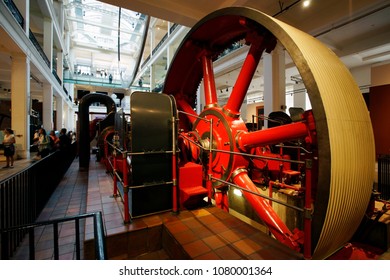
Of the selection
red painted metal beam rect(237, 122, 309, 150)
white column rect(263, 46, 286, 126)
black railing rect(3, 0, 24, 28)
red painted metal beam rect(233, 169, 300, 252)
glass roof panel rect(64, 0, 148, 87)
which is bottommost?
red painted metal beam rect(233, 169, 300, 252)

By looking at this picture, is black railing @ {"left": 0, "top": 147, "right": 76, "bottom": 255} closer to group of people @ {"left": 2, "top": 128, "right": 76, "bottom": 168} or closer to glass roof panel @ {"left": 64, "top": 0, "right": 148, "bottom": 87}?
group of people @ {"left": 2, "top": 128, "right": 76, "bottom": 168}

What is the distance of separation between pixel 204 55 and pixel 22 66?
805cm

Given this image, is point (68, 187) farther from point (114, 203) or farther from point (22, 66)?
point (22, 66)

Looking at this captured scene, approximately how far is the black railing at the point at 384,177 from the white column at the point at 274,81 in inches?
106

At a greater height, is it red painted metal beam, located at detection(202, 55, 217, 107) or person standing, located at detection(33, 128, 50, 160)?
red painted metal beam, located at detection(202, 55, 217, 107)

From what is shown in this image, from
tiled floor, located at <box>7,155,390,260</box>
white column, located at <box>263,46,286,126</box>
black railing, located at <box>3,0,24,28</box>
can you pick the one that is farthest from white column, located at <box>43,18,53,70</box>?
tiled floor, located at <box>7,155,390,260</box>

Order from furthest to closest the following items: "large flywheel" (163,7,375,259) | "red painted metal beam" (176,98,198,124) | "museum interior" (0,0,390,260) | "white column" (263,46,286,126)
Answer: "white column" (263,46,286,126) → "red painted metal beam" (176,98,198,124) → "museum interior" (0,0,390,260) → "large flywheel" (163,7,375,259)

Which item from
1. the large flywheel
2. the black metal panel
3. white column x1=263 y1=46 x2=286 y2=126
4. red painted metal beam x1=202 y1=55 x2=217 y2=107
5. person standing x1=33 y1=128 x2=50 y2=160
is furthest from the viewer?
person standing x1=33 y1=128 x2=50 y2=160

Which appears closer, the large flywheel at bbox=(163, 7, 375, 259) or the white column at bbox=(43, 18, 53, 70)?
the large flywheel at bbox=(163, 7, 375, 259)

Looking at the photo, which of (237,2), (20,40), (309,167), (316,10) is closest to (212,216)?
(309,167)

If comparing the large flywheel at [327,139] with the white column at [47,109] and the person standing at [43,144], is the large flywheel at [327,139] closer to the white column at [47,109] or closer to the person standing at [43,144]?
the person standing at [43,144]

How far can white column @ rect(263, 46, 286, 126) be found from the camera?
244 inches

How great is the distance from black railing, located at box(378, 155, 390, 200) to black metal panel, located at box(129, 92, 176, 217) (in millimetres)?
5217

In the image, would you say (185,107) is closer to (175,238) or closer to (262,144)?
(262,144)
